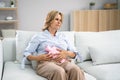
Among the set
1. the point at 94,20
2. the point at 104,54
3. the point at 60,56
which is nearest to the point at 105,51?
the point at 104,54

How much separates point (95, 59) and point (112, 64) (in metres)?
0.20

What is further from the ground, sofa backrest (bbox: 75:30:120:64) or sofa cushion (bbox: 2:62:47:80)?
sofa backrest (bbox: 75:30:120:64)

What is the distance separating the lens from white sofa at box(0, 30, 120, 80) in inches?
92.8

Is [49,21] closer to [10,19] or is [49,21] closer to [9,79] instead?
[9,79]

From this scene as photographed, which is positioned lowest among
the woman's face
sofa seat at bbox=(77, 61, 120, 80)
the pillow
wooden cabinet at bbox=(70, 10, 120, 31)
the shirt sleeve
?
sofa seat at bbox=(77, 61, 120, 80)

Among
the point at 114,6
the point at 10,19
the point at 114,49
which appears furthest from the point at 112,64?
the point at 114,6

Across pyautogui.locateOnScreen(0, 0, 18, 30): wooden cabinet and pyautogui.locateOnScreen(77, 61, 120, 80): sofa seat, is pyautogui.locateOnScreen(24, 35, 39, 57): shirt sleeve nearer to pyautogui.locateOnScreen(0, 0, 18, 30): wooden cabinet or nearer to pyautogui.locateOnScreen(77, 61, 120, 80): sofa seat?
pyautogui.locateOnScreen(77, 61, 120, 80): sofa seat

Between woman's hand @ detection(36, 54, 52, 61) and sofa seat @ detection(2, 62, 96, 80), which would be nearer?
sofa seat @ detection(2, 62, 96, 80)

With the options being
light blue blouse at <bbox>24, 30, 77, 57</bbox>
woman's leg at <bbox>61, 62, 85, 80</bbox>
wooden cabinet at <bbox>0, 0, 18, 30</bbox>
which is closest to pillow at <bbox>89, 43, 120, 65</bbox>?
light blue blouse at <bbox>24, 30, 77, 57</bbox>

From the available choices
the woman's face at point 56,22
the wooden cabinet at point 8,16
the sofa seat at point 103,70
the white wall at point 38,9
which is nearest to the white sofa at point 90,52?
the sofa seat at point 103,70

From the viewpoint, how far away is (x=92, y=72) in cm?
240

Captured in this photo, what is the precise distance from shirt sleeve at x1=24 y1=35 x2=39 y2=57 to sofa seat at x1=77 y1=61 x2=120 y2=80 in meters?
0.60

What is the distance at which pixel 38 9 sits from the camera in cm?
587

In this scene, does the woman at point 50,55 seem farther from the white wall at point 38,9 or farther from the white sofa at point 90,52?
the white wall at point 38,9
